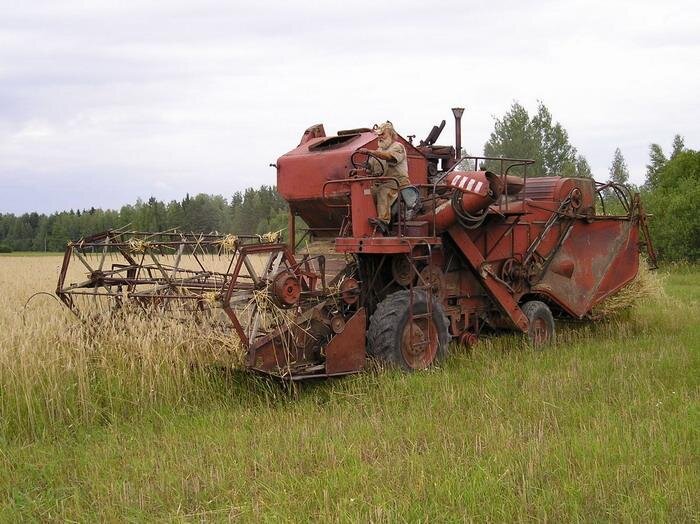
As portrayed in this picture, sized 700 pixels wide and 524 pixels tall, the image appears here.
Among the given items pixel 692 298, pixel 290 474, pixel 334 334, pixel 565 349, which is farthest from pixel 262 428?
pixel 692 298

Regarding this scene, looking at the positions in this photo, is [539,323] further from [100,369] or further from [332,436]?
[100,369]

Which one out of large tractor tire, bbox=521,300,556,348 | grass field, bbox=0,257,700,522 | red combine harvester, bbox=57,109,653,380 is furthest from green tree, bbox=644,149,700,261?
grass field, bbox=0,257,700,522

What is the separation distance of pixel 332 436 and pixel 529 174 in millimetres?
41782

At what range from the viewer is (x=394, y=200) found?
8484 millimetres

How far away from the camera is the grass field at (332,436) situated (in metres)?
4.51

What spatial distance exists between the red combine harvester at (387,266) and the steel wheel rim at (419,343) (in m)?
0.01

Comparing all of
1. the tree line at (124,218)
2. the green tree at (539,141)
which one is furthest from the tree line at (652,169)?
the tree line at (124,218)

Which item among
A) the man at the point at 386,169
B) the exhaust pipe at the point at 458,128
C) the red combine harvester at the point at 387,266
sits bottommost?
the red combine harvester at the point at 387,266

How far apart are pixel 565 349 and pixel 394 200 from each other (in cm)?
303

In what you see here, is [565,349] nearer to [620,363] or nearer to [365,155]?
[620,363]

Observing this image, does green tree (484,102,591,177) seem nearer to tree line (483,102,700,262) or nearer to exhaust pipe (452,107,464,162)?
tree line (483,102,700,262)

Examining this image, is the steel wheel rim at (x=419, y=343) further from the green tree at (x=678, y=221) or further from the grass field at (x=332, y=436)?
the green tree at (x=678, y=221)

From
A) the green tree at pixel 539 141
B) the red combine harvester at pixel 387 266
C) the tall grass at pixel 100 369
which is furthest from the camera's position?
the green tree at pixel 539 141

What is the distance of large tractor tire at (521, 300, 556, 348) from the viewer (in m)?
9.90
